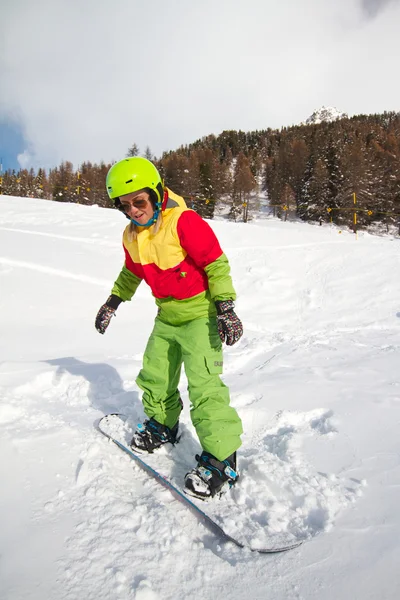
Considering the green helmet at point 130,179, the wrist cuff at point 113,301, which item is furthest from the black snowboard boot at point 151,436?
the green helmet at point 130,179

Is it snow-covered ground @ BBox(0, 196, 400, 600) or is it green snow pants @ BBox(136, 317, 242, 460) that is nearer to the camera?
snow-covered ground @ BBox(0, 196, 400, 600)

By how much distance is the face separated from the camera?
2094 mm

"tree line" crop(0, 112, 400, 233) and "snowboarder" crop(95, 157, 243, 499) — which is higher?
"tree line" crop(0, 112, 400, 233)

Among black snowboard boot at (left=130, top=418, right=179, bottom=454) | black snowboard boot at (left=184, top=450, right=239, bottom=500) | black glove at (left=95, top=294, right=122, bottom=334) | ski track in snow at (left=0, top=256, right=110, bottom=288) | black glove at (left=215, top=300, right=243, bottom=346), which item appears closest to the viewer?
black snowboard boot at (left=184, top=450, right=239, bottom=500)

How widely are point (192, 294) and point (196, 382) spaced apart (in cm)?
55

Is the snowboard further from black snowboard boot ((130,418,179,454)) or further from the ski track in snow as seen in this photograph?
the ski track in snow

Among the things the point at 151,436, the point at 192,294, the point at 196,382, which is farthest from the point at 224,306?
the point at 151,436

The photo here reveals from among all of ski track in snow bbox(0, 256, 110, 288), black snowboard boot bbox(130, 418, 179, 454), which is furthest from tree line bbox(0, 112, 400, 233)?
black snowboard boot bbox(130, 418, 179, 454)

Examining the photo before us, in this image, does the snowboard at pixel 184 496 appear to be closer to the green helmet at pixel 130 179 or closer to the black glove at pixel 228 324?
the black glove at pixel 228 324

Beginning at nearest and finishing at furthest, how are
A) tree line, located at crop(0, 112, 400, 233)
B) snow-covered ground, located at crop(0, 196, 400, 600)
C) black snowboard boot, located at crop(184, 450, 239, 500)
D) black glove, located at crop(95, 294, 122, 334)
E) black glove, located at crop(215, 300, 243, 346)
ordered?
1. snow-covered ground, located at crop(0, 196, 400, 600)
2. black snowboard boot, located at crop(184, 450, 239, 500)
3. black glove, located at crop(215, 300, 243, 346)
4. black glove, located at crop(95, 294, 122, 334)
5. tree line, located at crop(0, 112, 400, 233)

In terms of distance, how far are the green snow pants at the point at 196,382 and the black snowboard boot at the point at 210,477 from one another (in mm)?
51

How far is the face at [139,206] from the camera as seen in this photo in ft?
6.87

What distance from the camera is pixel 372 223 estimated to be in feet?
121

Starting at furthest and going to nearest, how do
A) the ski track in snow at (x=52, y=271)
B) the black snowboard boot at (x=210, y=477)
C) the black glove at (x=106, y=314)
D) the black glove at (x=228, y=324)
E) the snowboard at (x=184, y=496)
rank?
the ski track in snow at (x=52, y=271), the black glove at (x=106, y=314), the black glove at (x=228, y=324), the black snowboard boot at (x=210, y=477), the snowboard at (x=184, y=496)
